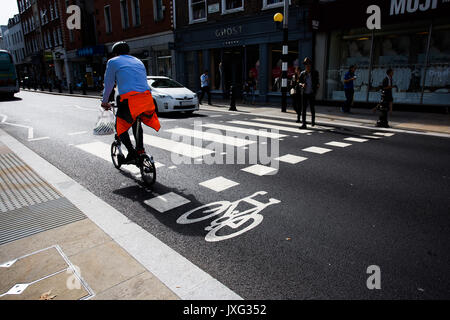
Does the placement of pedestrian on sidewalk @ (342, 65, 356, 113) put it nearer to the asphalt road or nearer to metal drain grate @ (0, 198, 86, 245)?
the asphalt road

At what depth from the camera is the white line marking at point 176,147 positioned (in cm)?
664

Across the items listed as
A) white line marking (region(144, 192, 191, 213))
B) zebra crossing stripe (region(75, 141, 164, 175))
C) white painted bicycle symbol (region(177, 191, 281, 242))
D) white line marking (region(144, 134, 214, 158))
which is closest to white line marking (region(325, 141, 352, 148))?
white line marking (region(144, 134, 214, 158))

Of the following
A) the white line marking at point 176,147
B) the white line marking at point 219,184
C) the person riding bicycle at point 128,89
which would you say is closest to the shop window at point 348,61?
the white line marking at point 176,147

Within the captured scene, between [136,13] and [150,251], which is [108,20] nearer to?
[136,13]

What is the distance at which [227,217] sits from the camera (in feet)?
12.0

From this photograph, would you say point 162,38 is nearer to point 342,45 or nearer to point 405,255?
point 342,45

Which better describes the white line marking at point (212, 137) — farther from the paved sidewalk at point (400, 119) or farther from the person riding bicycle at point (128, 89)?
the paved sidewalk at point (400, 119)

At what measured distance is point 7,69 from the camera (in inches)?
995

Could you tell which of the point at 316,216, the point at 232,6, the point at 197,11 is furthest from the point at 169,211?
the point at 197,11

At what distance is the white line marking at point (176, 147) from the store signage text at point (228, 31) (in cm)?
1247

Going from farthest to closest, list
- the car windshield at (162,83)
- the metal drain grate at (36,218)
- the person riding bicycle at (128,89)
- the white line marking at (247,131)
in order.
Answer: the car windshield at (162,83) → the white line marking at (247,131) → the person riding bicycle at (128,89) → the metal drain grate at (36,218)

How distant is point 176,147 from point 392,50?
1169 centimetres

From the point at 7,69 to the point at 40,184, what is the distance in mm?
26776
